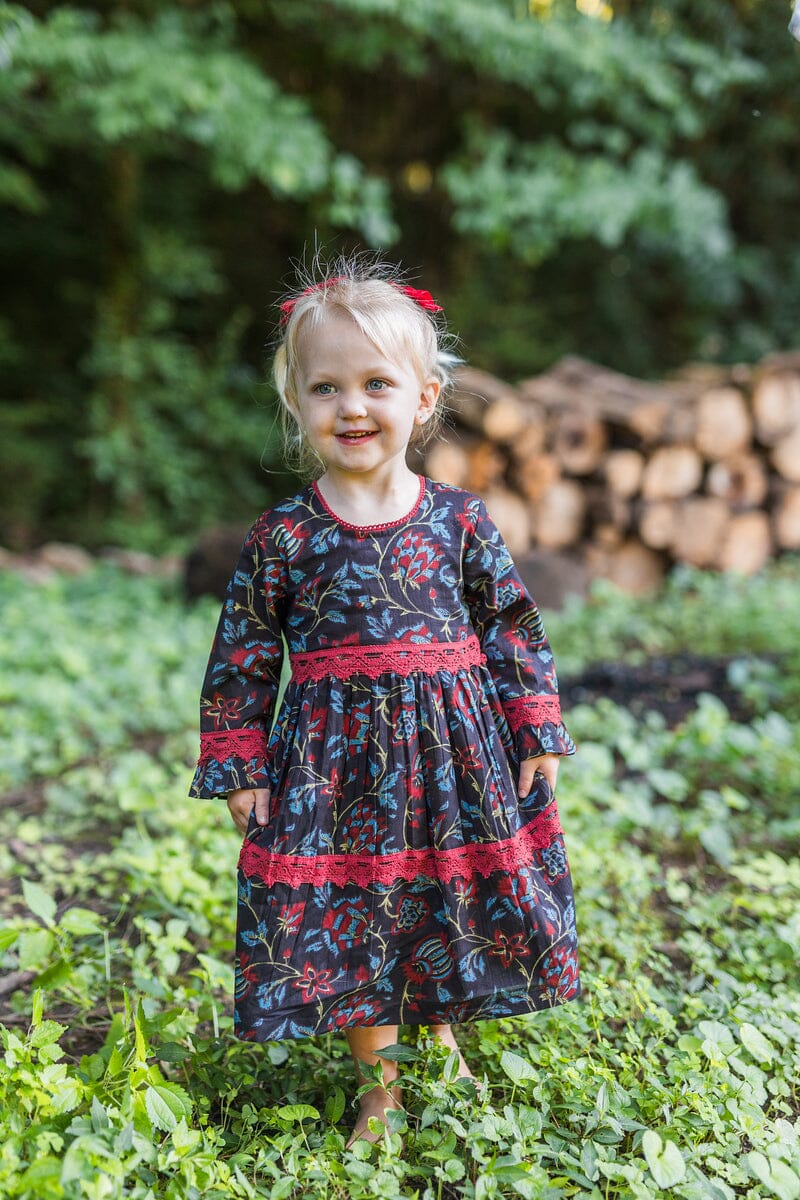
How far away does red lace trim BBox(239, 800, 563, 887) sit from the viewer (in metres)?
1.42

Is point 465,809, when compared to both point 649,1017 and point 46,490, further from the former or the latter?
point 46,490

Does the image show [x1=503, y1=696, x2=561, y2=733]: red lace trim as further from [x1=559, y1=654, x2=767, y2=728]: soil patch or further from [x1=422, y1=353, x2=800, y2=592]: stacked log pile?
[x1=422, y1=353, x2=800, y2=592]: stacked log pile

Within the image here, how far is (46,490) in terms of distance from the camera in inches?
293

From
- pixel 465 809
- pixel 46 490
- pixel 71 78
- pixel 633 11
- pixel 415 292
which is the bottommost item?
pixel 465 809

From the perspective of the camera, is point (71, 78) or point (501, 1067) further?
point (71, 78)

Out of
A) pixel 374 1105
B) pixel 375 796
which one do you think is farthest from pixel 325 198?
pixel 374 1105

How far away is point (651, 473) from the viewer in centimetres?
518

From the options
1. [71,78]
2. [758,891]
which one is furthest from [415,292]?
[71,78]

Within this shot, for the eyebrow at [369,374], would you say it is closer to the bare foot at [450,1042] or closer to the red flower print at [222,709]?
the red flower print at [222,709]

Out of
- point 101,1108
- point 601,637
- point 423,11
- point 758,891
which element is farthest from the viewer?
point 423,11

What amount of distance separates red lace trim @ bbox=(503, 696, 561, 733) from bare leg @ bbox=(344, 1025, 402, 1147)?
0.54 metres

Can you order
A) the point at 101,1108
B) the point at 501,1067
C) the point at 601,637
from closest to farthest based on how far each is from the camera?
the point at 101,1108
the point at 501,1067
the point at 601,637

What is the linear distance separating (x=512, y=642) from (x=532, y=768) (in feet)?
0.69

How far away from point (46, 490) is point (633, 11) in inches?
220
